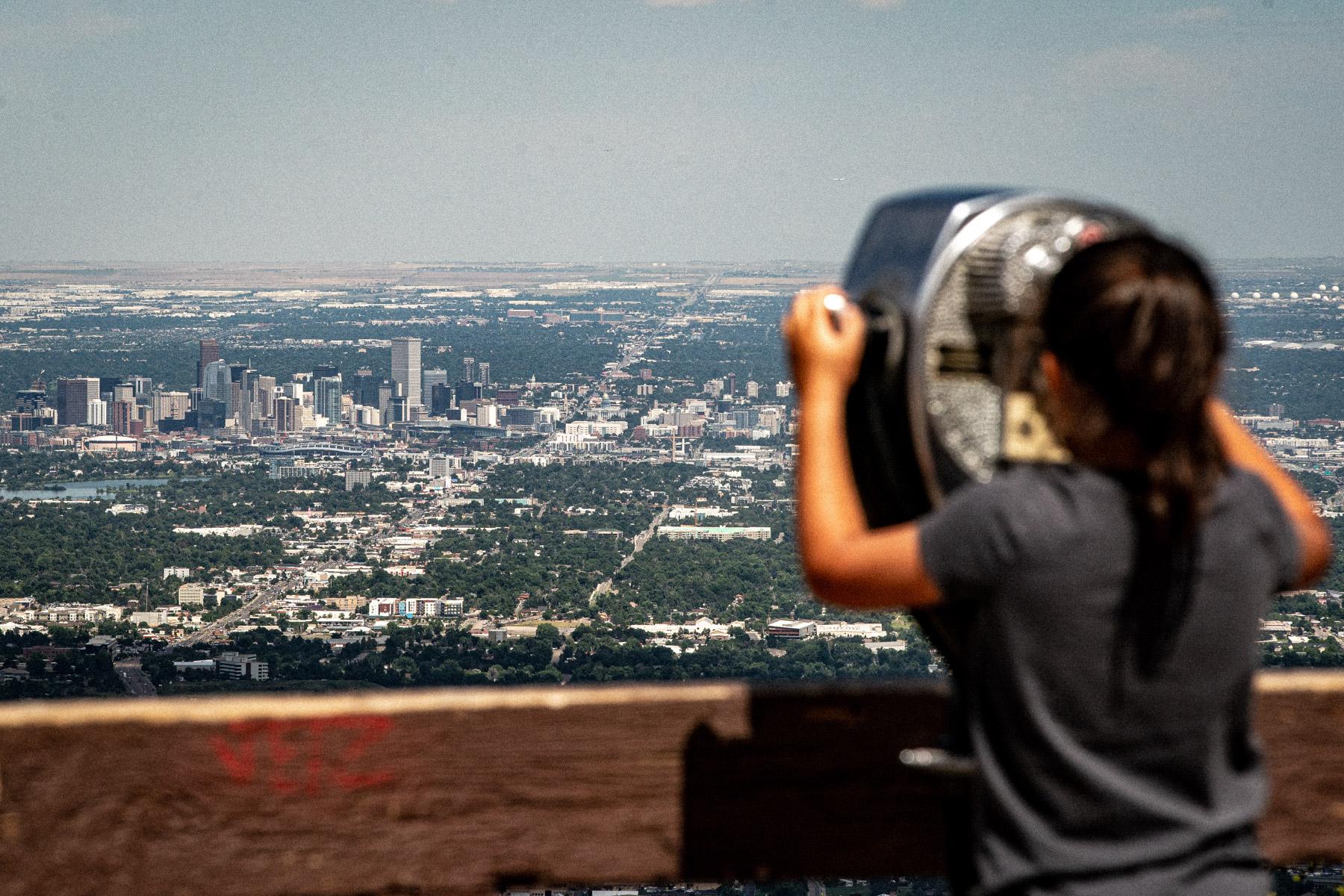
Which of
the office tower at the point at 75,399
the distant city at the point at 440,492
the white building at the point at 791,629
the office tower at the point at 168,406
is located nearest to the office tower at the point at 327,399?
the distant city at the point at 440,492

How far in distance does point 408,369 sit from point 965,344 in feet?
286

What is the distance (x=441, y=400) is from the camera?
283 feet

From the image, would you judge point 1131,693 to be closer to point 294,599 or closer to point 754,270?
point 294,599

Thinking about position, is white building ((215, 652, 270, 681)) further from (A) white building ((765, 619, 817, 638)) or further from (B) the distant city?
(A) white building ((765, 619, 817, 638))

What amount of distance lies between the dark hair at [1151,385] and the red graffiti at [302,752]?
67 centimetres

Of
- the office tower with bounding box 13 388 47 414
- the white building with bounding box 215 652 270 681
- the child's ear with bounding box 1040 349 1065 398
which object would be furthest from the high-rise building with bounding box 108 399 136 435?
the child's ear with bounding box 1040 349 1065 398

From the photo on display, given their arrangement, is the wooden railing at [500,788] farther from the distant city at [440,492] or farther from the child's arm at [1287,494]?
the distant city at [440,492]

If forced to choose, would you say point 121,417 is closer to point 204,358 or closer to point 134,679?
point 204,358

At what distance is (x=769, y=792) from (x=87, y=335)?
356 ft

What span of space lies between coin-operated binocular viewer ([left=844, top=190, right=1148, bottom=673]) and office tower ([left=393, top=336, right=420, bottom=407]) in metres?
86.1

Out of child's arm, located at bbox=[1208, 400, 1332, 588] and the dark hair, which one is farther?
child's arm, located at bbox=[1208, 400, 1332, 588]

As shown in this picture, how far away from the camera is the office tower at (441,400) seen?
85.9 meters

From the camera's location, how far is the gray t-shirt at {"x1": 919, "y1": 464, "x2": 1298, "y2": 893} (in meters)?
1.26

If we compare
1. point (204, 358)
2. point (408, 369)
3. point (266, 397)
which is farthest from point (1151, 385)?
point (204, 358)
